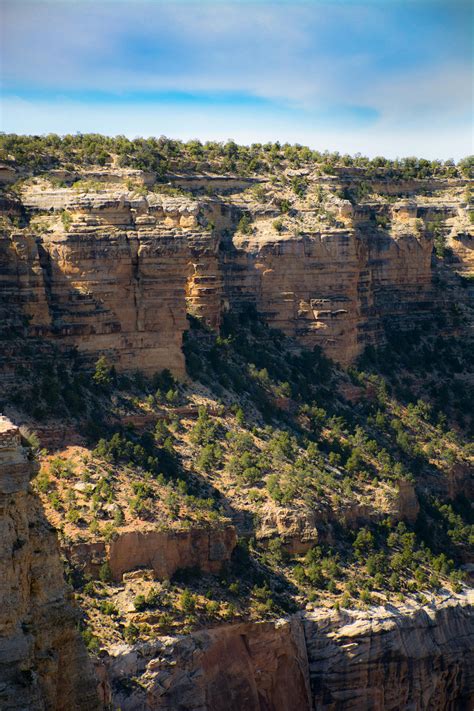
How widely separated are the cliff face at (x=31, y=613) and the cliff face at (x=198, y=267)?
28949 millimetres

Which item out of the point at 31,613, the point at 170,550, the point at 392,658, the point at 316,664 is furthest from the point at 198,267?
the point at 31,613

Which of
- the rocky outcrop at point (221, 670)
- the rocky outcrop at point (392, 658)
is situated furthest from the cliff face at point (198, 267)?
the rocky outcrop at point (392, 658)

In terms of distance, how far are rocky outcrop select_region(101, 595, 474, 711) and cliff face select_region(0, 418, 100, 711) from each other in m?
16.7

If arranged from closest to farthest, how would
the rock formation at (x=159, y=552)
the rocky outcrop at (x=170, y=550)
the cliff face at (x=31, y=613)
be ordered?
the cliff face at (x=31, y=613) → the rock formation at (x=159, y=552) → the rocky outcrop at (x=170, y=550)

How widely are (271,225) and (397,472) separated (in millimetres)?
14561

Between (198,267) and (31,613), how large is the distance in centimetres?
3645

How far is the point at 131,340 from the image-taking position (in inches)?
2397

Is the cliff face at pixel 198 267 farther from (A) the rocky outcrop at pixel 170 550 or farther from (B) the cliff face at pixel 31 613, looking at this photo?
(B) the cliff face at pixel 31 613

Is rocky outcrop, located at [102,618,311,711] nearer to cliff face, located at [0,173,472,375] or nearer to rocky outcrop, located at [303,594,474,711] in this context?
rocky outcrop, located at [303,594,474,711]

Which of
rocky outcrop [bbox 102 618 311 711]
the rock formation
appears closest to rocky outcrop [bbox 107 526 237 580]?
the rock formation

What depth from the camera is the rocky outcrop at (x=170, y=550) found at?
2030 inches

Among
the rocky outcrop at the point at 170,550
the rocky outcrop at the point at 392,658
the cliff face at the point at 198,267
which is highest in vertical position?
the cliff face at the point at 198,267

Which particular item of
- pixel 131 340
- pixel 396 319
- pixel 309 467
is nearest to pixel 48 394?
pixel 131 340

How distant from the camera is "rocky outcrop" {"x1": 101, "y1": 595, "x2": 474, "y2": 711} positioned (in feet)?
161
